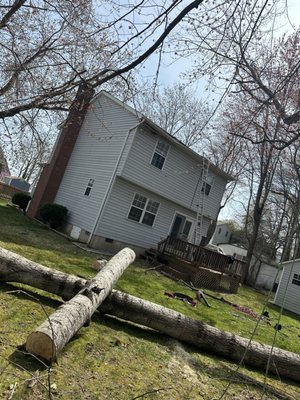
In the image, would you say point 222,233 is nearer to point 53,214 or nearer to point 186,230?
point 186,230

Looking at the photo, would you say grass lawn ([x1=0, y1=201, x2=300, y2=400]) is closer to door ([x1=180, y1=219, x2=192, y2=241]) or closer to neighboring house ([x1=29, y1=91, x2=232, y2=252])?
neighboring house ([x1=29, y1=91, x2=232, y2=252])

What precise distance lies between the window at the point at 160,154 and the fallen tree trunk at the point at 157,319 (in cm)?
1141

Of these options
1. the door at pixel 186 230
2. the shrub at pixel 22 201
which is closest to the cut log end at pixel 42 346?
the door at pixel 186 230

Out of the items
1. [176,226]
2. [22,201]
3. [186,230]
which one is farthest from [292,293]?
[22,201]

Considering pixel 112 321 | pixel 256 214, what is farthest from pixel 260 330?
pixel 256 214

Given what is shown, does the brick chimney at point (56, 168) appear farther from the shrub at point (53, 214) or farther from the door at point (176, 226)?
the door at point (176, 226)

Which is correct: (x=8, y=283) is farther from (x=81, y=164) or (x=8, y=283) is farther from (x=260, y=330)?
(x=81, y=164)

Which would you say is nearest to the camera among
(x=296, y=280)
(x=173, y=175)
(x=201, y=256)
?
(x=201, y=256)

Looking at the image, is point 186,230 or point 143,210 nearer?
point 143,210

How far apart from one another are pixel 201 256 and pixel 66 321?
35.1ft

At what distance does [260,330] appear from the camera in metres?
9.00

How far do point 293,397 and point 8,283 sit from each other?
4.93 metres

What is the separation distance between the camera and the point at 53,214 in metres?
16.6

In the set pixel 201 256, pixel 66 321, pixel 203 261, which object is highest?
pixel 201 256
